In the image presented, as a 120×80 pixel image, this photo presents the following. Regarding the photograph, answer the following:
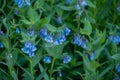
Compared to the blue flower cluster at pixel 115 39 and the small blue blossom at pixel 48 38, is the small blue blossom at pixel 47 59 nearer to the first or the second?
the small blue blossom at pixel 48 38

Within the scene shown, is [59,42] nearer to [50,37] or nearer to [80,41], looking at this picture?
[50,37]

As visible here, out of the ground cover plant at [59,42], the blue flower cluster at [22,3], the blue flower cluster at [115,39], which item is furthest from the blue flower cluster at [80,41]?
the blue flower cluster at [22,3]

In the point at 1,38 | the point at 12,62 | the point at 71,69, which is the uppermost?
the point at 1,38

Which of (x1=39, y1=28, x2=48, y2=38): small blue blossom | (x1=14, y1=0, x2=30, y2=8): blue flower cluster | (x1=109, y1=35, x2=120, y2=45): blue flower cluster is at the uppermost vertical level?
(x1=14, y1=0, x2=30, y2=8): blue flower cluster

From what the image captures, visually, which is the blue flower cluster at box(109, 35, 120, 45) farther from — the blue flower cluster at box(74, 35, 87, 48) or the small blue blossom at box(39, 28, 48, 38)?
the small blue blossom at box(39, 28, 48, 38)

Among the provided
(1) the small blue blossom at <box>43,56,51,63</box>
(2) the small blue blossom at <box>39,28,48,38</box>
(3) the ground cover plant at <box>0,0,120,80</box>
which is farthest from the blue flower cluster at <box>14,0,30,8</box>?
(1) the small blue blossom at <box>43,56,51,63</box>

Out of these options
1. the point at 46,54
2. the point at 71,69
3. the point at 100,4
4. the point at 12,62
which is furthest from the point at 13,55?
the point at 100,4

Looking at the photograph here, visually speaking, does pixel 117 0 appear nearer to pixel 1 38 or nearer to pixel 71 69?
pixel 71 69

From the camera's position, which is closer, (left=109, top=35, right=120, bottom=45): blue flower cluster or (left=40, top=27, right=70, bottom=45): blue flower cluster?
(left=40, top=27, right=70, bottom=45): blue flower cluster
